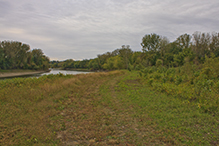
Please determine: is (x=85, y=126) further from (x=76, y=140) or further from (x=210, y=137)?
(x=210, y=137)

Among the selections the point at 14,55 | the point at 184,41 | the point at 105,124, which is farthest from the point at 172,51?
the point at 14,55

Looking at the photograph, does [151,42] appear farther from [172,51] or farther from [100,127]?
[100,127]

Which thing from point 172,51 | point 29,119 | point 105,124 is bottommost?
point 105,124

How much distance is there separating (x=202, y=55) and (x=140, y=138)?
53.3 meters

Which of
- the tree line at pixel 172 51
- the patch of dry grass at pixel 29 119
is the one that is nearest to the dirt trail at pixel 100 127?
the patch of dry grass at pixel 29 119

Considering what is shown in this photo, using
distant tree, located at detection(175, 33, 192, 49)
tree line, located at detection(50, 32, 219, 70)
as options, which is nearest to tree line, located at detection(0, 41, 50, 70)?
tree line, located at detection(50, 32, 219, 70)

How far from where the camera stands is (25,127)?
4.86 meters

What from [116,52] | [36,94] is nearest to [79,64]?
[116,52]

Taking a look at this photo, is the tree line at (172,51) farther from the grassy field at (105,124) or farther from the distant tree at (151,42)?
the grassy field at (105,124)

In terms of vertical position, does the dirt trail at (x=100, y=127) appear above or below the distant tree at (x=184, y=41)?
below

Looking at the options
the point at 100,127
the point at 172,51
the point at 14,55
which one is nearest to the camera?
the point at 100,127

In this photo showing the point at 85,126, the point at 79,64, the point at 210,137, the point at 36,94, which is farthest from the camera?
the point at 79,64

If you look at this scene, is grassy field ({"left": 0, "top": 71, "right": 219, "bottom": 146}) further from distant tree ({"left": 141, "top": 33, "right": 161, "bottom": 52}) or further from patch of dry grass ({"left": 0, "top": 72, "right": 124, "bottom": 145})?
distant tree ({"left": 141, "top": 33, "right": 161, "bottom": 52})

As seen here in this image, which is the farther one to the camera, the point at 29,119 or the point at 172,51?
the point at 172,51
